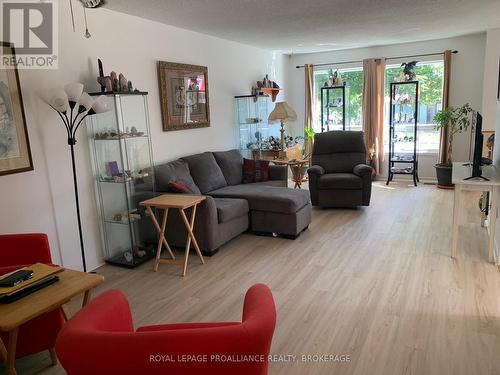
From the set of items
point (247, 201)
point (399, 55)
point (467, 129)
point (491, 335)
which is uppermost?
point (399, 55)

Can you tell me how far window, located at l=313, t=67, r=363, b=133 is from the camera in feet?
24.1

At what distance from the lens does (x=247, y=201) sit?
4.34m

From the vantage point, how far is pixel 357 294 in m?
2.97

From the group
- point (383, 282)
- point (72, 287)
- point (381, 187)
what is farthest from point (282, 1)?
point (381, 187)

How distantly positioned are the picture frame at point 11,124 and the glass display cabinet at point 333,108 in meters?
5.63

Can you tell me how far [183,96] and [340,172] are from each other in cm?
245

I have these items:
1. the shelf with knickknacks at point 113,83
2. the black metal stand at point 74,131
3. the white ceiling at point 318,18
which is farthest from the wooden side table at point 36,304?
the white ceiling at point 318,18

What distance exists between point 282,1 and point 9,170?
106 inches

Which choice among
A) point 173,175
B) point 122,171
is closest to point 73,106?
point 122,171

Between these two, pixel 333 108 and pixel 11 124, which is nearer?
pixel 11 124

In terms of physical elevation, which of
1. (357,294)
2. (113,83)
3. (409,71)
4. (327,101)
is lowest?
(357,294)

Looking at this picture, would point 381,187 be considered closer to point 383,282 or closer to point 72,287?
point 383,282

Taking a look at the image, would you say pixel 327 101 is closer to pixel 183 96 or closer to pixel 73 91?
pixel 183 96
